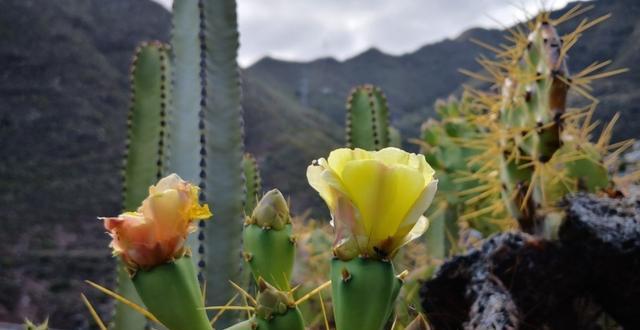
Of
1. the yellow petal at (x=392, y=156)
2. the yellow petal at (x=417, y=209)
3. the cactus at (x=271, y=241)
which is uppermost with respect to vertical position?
the yellow petal at (x=392, y=156)

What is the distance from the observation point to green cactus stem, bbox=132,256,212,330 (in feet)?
3.20

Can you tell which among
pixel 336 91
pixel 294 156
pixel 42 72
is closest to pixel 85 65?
pixel 42 72

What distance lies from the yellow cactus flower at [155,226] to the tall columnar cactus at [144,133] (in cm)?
162

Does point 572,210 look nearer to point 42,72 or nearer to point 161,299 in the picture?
point 161,299

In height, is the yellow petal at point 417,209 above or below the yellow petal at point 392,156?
below

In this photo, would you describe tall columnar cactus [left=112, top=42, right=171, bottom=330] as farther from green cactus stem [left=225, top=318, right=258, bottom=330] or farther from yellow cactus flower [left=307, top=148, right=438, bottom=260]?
yellow cactus flower [left=307, top=148, right=438, bottom=260]

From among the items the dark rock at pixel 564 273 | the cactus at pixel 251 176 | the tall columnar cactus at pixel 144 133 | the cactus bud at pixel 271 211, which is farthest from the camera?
the cactus at pixel 251 176

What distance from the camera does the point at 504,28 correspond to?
2.45 metres

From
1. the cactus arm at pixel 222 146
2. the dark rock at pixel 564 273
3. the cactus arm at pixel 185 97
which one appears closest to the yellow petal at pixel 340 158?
the dark rock at pixel 564 273

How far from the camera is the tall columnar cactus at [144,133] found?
2557 mm

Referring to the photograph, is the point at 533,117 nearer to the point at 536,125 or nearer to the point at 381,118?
the point at 536,125

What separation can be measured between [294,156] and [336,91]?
78.4 ft

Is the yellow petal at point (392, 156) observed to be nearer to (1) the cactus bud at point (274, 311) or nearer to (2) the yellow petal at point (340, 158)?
(2) the yellow petal at point (340, 158)

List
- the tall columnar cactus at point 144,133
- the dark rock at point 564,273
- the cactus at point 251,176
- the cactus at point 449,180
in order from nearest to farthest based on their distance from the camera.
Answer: the dark rock at point 564,273, the tall columnar cactus at point 144,133, the cactus at point 251,176, the cactus at point 449,180
